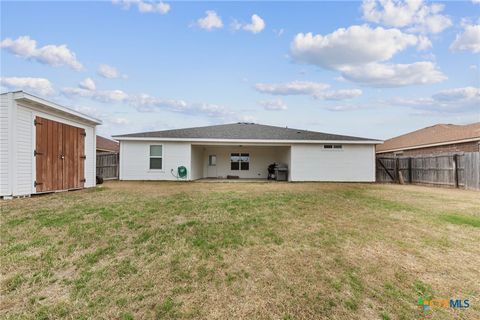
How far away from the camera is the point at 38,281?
3.01 metres

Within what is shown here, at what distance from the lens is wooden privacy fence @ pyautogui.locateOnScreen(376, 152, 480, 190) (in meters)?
11.4

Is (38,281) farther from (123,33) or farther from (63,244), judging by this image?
(123,33)

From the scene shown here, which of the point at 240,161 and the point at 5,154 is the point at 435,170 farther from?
the point at 5,154

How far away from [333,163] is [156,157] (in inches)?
399

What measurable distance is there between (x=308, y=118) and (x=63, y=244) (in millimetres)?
21549

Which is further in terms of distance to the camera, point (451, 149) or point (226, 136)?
point (451, 149)

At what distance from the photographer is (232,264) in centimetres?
338

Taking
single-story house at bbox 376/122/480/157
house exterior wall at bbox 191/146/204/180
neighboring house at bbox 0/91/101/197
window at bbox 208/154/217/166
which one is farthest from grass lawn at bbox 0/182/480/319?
window at bbox 208/154/217/166

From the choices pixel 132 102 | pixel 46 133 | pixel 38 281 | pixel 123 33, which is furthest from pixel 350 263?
pixel 132 102

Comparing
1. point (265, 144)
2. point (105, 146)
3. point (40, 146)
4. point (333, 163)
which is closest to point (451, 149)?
point (333, 163)

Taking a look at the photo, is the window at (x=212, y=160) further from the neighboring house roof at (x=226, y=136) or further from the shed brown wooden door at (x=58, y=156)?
the shed brown wooden door at (x=58, y=156)

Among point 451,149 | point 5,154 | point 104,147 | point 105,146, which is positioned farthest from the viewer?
point 105,146

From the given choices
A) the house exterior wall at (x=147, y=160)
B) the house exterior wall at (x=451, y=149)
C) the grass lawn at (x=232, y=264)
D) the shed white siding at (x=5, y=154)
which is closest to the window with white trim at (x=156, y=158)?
the house exterior wall at (x=147, y=160)

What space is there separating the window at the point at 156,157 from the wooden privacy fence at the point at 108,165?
3.11 meters
